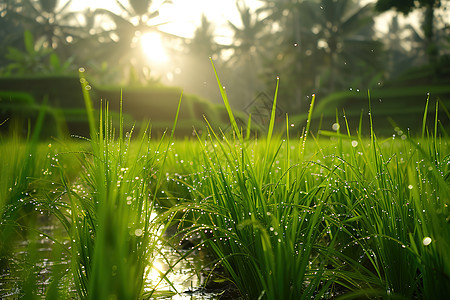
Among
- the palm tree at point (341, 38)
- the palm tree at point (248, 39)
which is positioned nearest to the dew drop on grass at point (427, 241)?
the palm tree at point (341, 38)

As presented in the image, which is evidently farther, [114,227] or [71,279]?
[71,279]

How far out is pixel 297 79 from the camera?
75.6ft

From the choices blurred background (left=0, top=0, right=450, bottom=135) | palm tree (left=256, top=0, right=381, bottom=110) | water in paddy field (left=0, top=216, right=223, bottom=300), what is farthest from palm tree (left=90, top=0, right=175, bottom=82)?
water in paddy field (left=0, top=216, right=223, bottom=300)

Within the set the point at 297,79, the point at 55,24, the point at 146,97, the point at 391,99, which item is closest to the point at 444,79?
the point at 391,99

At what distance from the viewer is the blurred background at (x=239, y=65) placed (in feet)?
40.9

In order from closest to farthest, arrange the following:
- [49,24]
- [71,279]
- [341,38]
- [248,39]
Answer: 1. [71,279]
2. [341,38]
3. [49,24]
4. [248,39]

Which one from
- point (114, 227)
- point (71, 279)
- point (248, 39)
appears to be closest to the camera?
point (114, 227)

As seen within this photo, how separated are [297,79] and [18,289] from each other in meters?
22.6

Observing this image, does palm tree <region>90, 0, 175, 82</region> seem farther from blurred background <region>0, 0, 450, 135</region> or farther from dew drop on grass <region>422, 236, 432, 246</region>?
dew drop on grass <region>422, 236, 432, 246</region>

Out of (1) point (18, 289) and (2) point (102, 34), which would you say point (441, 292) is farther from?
(2) point (102, 34)

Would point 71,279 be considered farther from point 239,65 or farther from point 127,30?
point 239,65

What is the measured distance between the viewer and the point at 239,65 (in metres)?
41.4

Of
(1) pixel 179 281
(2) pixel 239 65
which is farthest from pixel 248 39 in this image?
(1) pixel 179 281

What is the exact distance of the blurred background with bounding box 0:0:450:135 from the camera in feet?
40.9
